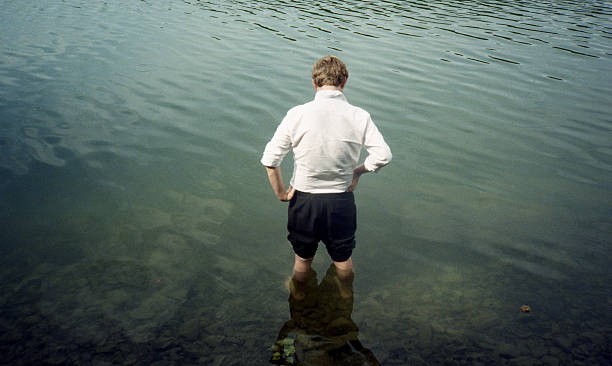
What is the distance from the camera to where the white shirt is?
12.5 feet

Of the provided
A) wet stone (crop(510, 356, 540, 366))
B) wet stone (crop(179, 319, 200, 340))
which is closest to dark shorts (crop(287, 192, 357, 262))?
wet stone (crop(179, 319, 200, 340))

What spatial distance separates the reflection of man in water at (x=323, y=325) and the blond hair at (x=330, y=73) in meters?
2.14

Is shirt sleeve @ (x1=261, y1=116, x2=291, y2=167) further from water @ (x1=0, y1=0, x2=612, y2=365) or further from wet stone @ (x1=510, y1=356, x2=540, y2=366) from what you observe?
wet stone @ (x1=510, y1=356, x2=540, y2=366)

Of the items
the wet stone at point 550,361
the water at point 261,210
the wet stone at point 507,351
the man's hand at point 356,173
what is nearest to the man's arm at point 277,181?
the man's hand at point 356,173

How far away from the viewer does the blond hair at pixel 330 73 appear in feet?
12.6

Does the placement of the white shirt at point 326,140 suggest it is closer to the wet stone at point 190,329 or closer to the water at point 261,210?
the water at point 261,210

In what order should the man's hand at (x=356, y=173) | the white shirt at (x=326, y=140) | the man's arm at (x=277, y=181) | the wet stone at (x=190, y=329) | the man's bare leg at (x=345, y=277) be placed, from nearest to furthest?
the white shirt at (x=326, y=140)
the man's arm at (x=277, y=181)
the man's hand at (x=356, y=173)
the wet stone at (x=190, y=329)
the man's bare leg at (x=345, y=277)

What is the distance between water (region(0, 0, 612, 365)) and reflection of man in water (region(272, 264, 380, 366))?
45mm

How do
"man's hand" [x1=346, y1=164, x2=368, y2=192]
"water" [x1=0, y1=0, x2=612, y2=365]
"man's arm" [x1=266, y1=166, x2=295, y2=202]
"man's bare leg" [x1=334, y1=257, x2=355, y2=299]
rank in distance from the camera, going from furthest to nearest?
"man's bare leg" [x1=334, y1=257, x2=355, y2=299] → "water" [x1=0, y1=0, x2=612, y2=365] → "man's hand" [x1=346, y1=164, x2=368, y2=192] → "man's arm" [x1=266, y1=166, x2=295, y2=202]

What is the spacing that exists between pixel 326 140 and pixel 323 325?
2118 millimetres

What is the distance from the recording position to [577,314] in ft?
16.0

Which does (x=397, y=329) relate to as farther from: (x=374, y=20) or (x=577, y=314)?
(x=374, y=20)

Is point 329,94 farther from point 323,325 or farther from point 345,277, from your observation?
point 323,325

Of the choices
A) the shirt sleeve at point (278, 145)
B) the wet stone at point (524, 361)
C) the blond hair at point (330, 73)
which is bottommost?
the wet stone at point (524, 361)
